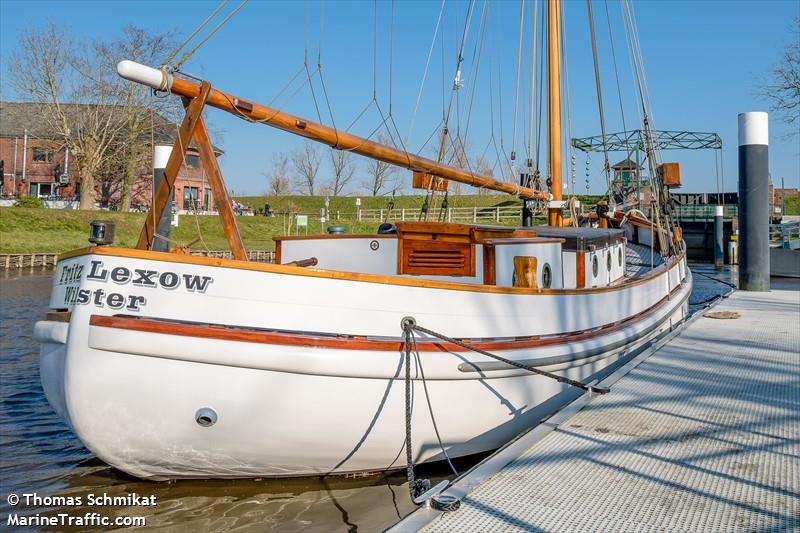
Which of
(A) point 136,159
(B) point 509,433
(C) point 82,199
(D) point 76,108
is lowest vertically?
(B) point 509,433

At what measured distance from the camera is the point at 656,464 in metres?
4.37

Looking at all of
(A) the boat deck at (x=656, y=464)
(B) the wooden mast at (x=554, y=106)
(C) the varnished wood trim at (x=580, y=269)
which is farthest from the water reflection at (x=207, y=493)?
(B) the wooden mast at (x=554, y=106)

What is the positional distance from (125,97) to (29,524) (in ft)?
143

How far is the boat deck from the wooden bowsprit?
9.32ft

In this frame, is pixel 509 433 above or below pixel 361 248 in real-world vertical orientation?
below

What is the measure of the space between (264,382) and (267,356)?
0.21 meters

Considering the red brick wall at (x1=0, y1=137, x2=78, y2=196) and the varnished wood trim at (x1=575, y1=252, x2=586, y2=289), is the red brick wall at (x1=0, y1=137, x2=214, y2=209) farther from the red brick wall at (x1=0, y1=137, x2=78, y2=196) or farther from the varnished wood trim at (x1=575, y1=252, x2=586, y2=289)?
the varnished wood trim at (x1=575, y1=252, x2=586, y2=289)

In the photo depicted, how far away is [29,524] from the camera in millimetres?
4828

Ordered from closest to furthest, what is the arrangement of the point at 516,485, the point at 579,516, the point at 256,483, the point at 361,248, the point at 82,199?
the point at 579,516 → the point at 516,485 → the point at 256,483 → the point at 361,248 → the point at 82,199

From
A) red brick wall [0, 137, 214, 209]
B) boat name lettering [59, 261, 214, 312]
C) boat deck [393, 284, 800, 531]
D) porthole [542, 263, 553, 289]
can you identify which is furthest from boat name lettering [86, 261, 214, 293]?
red brick wall [0, 137, 214, 209]

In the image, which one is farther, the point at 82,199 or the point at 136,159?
the point at 136,159

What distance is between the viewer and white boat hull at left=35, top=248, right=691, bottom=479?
4531 mm

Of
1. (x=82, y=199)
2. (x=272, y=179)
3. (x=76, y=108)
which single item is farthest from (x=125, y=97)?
(x=272, y=179)

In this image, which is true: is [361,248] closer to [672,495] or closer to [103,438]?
[103,438]
